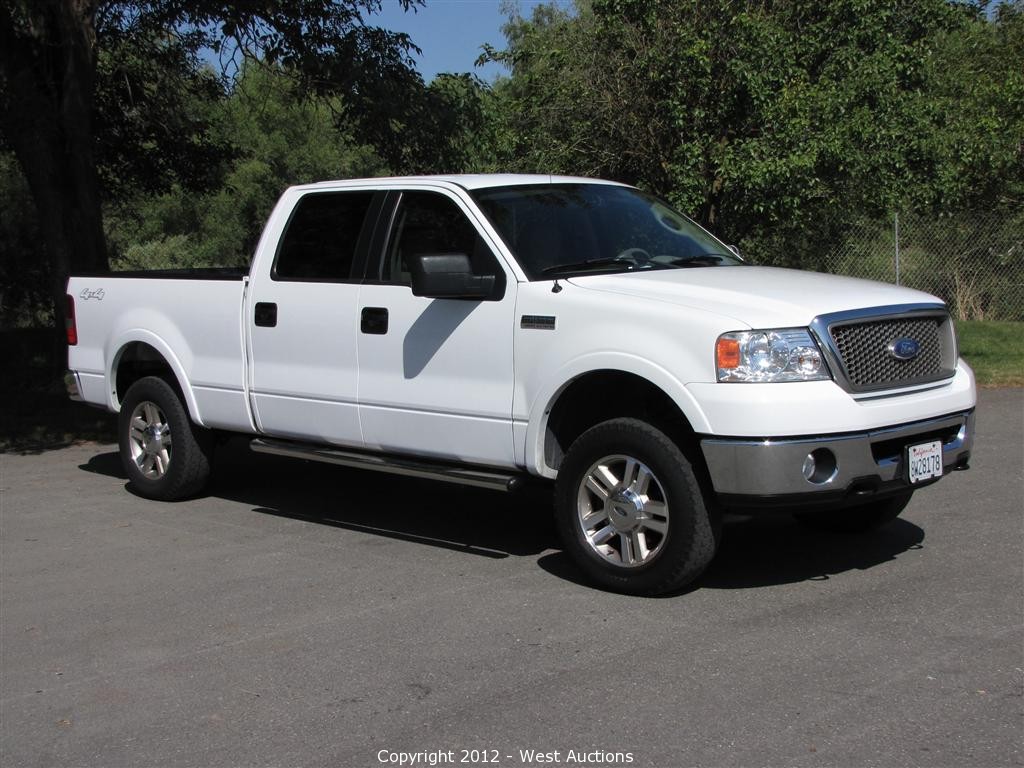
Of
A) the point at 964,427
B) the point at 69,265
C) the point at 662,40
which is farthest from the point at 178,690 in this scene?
the point at 662,40

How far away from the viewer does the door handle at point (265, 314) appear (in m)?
7.55

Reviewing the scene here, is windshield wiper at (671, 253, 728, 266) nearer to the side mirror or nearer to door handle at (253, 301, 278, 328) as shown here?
the side mirror

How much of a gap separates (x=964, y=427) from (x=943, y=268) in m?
13.3

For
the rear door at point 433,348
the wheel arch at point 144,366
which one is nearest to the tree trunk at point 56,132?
the wheel arch at point 144,366

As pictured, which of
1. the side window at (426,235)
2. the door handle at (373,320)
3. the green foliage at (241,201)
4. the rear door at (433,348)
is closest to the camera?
the rear door at (433,348)

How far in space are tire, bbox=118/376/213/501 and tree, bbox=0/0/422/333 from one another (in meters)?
5.29

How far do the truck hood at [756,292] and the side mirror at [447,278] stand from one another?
1.68 ft

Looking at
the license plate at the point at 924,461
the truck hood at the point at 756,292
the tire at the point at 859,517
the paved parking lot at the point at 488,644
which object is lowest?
the paved parking lot at the point at 488,644

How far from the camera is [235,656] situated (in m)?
5.28

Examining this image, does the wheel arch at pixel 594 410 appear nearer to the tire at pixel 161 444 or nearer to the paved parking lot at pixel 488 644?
the paved parking lot at pixel 488 644

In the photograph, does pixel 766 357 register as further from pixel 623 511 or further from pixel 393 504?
pixel 393 504

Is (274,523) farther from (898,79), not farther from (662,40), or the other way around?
(898,79)

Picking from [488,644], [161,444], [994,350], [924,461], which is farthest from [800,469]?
[994,350]

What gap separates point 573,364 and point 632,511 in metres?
0.77
